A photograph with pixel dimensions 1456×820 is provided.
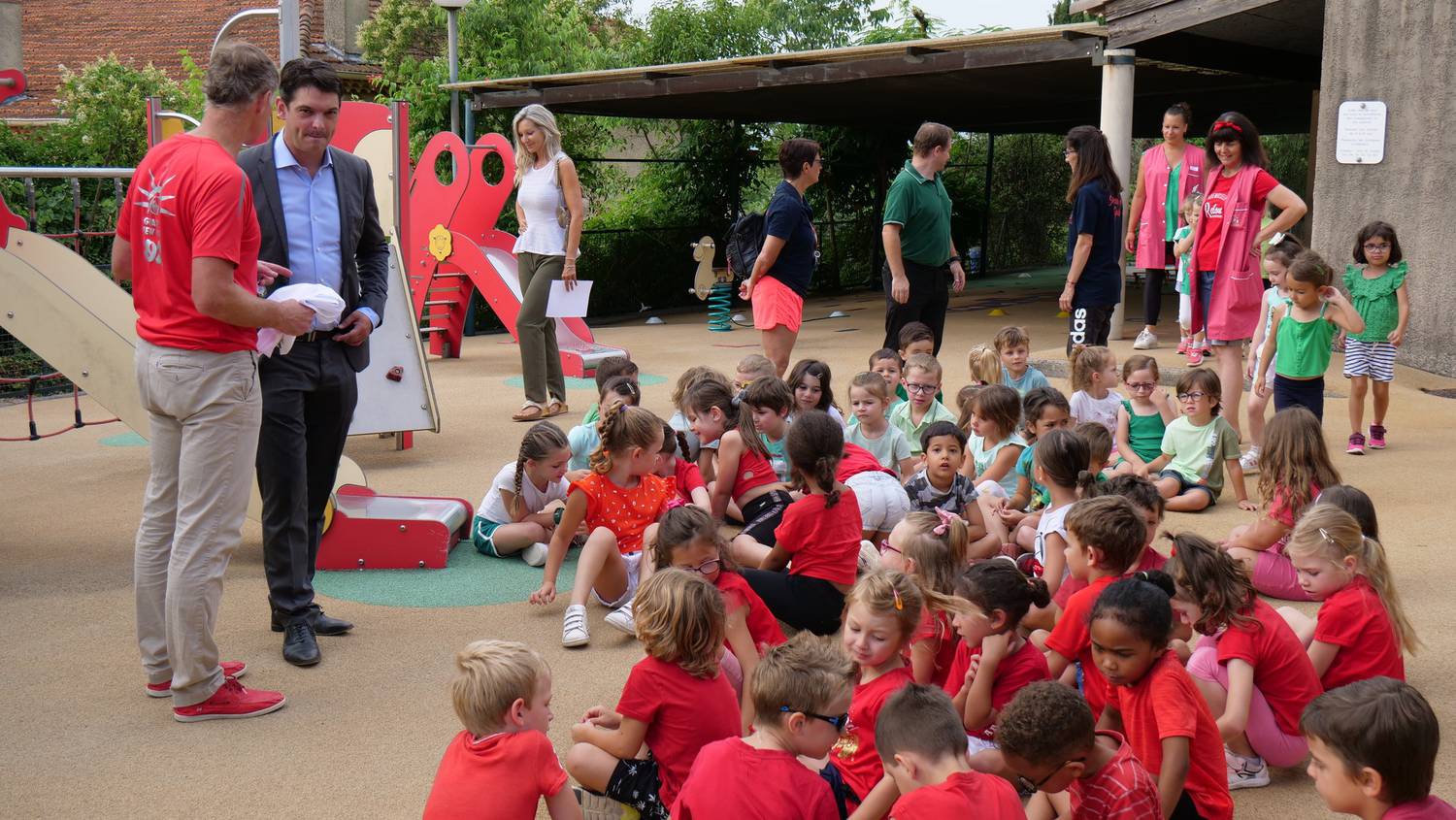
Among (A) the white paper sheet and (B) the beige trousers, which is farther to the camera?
(A) the white paper sheet

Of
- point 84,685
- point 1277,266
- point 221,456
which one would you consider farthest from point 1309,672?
Result: point 1277,266

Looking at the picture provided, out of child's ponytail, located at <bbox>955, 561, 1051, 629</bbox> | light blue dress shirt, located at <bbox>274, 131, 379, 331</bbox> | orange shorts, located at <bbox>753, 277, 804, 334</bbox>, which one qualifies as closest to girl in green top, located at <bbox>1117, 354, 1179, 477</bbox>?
orange shorts, located at <bbox>753, 277, 804, 334</bbox>

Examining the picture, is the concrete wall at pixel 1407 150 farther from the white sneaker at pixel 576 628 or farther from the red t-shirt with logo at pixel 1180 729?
the red t-shirt with logo at pixel 1180 729

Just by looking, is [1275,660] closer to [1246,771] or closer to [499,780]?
[1246,771]

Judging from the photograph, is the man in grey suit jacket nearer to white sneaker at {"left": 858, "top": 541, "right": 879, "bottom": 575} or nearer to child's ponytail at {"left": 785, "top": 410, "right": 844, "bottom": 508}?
child's ponytail at {"left": 785, "top": 410, "right": 844, "bottom": 508}

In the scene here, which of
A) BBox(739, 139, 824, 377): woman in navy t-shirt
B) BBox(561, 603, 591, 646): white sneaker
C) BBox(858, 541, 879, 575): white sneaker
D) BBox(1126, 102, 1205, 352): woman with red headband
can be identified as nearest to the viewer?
BBox(561, 603, 591, 646): white sneaker

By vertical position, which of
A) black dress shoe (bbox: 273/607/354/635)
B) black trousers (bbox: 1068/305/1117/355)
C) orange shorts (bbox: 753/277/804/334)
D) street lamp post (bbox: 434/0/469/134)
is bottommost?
black dress shoe (bbox: 273/607/354/635)

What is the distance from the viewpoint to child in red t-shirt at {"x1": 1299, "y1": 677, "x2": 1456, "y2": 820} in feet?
7.72

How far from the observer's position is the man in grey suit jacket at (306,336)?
402cm

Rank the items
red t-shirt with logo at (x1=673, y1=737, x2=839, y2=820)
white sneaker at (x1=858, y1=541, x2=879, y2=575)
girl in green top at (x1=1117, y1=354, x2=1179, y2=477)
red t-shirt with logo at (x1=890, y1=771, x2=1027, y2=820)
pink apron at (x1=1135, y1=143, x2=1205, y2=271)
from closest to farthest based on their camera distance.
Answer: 1. red t-shirt with logo at (x1=890, y1=771, x2=1027, y2=820)
2. red t-shirt with logo at (x1=673, y1=737, x2=839, y2=820)
3. white sneaker at (x1=858, y1=541, x2=879, y2=575)
4. girl in green top at (x1=1117, y1=354, x2=1179, y2=477)
5. pink apron at (x1=1135, y1=143, x2=1205, y2=271)

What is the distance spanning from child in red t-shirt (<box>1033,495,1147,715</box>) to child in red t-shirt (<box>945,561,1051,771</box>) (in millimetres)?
86

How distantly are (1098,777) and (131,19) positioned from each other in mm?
27151

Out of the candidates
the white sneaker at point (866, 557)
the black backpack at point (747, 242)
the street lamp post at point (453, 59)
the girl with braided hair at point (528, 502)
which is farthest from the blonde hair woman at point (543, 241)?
the street lamp post at point (453, 59)

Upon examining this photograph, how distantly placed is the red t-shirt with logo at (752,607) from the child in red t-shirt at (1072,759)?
3.85 ft
